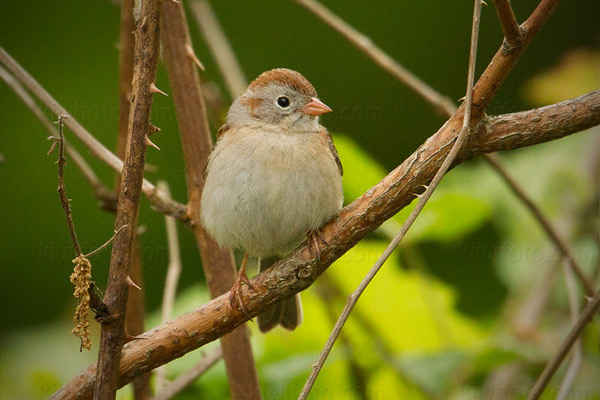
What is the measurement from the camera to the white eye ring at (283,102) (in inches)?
150

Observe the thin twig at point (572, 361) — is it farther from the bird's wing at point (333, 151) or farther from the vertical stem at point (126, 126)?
the vertical stem at point (126, 126)

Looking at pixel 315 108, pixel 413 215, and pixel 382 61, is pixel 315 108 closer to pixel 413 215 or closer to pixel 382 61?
pixel 382 61

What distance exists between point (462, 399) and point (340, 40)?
11.6 ft

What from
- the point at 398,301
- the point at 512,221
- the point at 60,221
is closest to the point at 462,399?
the point at 398,301

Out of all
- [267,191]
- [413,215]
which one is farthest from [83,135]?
[413,215]

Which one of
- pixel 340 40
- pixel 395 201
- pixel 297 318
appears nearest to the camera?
pixel 395 201

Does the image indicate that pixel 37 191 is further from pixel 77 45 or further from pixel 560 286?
pixel 560 286

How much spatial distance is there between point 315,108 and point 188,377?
1.44m

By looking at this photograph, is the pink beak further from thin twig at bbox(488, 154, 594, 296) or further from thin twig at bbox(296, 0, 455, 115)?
thin twig at bbox(488, 154, 594, 296)

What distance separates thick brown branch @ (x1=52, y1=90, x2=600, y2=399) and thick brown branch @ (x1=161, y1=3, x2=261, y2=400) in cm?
57

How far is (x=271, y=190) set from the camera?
128 inches

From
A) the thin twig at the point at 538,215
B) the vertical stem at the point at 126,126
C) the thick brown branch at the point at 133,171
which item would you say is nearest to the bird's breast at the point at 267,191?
the vertical stem at the point at 126,126

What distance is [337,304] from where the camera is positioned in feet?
11.3

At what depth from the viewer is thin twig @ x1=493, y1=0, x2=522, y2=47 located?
2.14 meters
